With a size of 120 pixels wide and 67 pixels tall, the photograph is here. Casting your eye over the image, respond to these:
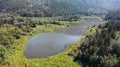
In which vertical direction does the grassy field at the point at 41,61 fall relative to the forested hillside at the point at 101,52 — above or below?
below

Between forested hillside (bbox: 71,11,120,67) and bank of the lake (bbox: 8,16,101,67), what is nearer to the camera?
forested hillside (bbox: 71,11,120,67)

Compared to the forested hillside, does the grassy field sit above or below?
below

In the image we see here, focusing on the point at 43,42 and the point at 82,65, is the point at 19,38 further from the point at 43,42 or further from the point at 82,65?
the point at 82,65

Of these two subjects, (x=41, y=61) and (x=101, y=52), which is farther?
(x=41, y=61)

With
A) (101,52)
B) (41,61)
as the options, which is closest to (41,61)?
(41,61)

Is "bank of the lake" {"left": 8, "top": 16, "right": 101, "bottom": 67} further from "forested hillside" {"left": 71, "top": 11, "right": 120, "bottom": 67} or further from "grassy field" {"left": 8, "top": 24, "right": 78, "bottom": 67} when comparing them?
"forested hillside" {"left": 71, "top": 11, "right": 120, "bottom": 67}

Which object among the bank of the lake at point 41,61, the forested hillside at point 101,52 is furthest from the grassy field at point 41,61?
the forested hillside at point 101,52

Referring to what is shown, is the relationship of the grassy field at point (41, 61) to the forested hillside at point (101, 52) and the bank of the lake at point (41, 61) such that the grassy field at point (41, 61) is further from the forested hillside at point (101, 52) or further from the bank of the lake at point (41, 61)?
the forested hillside at point (101, 52)

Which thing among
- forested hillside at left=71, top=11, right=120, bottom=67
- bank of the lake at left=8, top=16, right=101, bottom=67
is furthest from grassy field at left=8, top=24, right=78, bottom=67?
forested hillside at left=71, top=11, right=120, bottom=67

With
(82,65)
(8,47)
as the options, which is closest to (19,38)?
(8,47)

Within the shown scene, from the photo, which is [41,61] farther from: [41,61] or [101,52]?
[101,52]

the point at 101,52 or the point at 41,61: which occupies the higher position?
the point at 101,52
